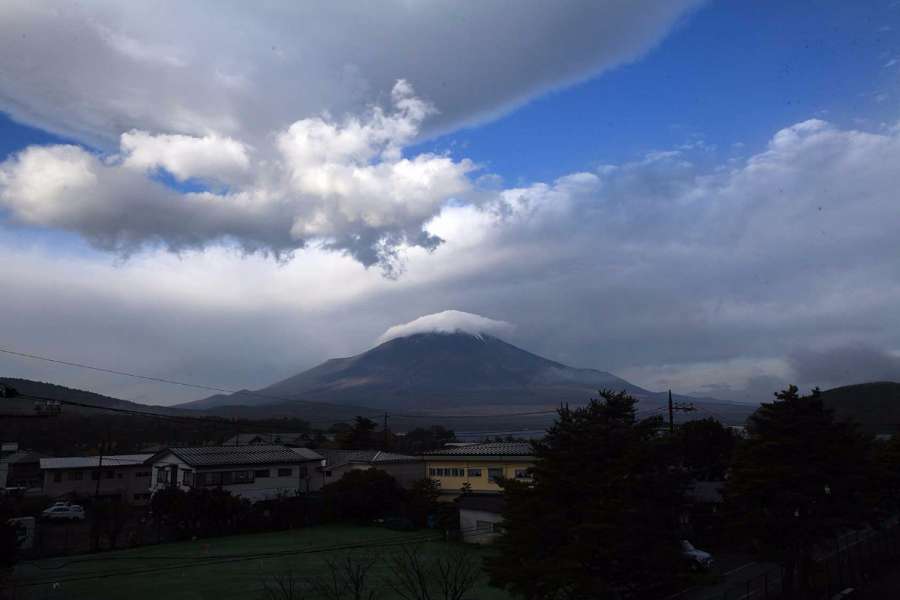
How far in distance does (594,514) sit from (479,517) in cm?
2118

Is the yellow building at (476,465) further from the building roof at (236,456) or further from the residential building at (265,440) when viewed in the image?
the residential building at (265,440)

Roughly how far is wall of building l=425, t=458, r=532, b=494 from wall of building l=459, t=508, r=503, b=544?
602cm

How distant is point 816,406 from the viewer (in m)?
22.9

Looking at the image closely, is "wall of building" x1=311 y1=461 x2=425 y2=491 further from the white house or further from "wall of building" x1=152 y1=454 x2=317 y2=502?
"wall of building" x1=152 y1=454 x2=317 y2=502

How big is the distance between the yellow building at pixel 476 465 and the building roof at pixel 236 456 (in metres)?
11.2

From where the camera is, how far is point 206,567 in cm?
2756

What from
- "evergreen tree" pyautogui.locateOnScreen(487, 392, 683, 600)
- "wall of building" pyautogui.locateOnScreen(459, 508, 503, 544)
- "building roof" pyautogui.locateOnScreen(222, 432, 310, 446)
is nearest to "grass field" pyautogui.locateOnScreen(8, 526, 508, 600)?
"wall of building" pyautogui.locateOnScreen(459, 508, 503, 544)

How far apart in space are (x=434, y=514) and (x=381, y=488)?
4.62 m

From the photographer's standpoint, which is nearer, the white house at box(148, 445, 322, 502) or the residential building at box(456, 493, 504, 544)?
the residential building at box(456, 493, 504, 544)

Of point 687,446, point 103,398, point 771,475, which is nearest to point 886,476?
point 771,475

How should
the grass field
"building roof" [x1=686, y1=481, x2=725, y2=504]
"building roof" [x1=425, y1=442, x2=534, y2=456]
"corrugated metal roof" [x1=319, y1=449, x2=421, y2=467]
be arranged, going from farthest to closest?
"corrugated metal roof" [x1=319, y1=449, x2=421, y2=467] < "building roof" [x1=425, y1=442, x2=534, y2=456] < "building roof" [x1=686, y1=481, x2=725, y2=504] < the grass field

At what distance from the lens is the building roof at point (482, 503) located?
34.8 meters

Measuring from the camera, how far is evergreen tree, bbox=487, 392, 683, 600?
14.8m

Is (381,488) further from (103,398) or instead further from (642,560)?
(103,398)
